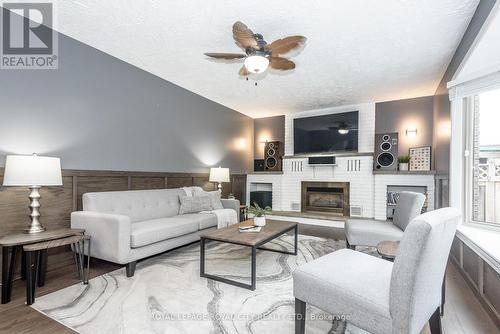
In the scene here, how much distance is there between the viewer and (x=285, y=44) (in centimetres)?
229

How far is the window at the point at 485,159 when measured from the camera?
245 cm

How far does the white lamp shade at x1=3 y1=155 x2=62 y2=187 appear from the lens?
208 cm

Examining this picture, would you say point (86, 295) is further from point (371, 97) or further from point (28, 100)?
point (371, 97)

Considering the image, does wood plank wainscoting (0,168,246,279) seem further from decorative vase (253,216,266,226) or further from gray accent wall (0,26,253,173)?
decorative vase (253,216,266,226)

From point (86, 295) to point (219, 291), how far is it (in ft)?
3.57

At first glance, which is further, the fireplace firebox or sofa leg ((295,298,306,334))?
the fireplace firebox

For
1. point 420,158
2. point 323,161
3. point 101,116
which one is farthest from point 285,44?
point 420,158

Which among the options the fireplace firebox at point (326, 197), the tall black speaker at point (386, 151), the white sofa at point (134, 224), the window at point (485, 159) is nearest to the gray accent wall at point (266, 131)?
the fireplace firebox at point (326, 197)

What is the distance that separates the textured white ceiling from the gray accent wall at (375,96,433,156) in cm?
54

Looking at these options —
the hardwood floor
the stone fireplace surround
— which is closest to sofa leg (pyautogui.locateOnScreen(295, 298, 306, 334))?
the hardwood floor

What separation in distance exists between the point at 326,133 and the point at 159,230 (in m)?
4.06

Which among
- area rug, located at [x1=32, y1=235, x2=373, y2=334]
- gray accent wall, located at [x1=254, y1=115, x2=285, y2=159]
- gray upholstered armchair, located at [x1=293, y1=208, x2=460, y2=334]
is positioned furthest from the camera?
gray accent wall, located at [x1=254, y1=115, x2=285, y2=159]

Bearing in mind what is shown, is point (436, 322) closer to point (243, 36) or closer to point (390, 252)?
point (390, 252)

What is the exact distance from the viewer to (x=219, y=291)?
2164 mm
